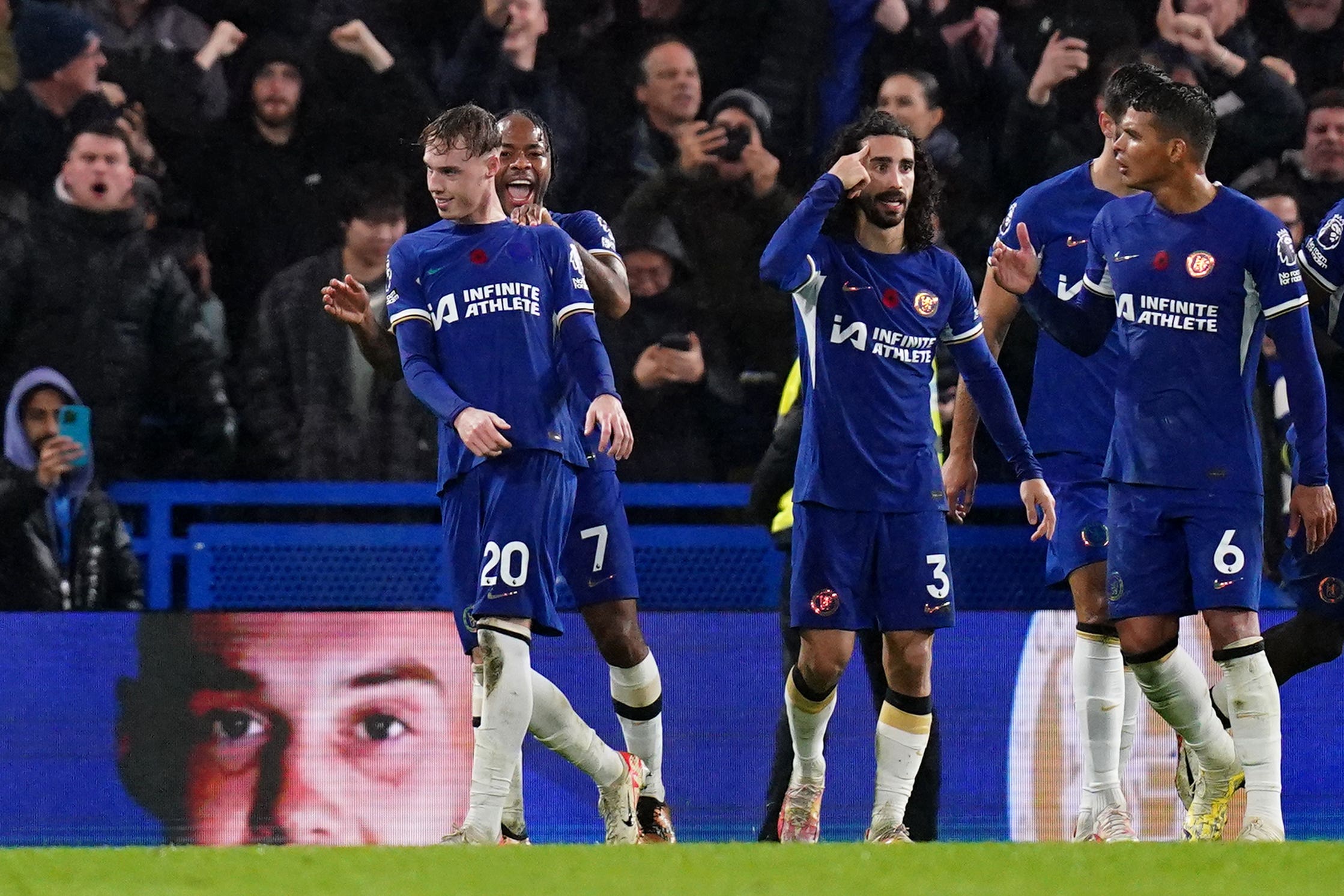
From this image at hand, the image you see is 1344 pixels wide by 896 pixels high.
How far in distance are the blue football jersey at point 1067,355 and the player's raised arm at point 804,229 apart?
0.61m

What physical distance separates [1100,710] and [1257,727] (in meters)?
0.89

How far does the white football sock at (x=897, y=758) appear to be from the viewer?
551cm

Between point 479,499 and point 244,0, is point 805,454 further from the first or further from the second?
point 244,0

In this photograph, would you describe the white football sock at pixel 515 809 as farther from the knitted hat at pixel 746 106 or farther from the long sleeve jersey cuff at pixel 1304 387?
the knitted hat at pixel 746 106

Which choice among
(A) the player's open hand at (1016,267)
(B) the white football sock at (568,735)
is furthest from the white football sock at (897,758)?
(A) the player's open hand at (1016,267)

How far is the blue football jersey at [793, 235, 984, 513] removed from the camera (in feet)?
18.0

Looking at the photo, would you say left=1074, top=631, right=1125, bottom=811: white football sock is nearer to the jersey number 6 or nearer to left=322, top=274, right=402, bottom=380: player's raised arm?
the jersey number 6

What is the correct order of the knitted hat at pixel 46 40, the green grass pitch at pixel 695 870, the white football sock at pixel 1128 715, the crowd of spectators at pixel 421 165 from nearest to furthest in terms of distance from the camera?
the green grass pitch at pixel 695 870, the white football sock at pixel 1128 715, the crowd of spectators at pixel 421 165, the knitted hat at pixel 46 40

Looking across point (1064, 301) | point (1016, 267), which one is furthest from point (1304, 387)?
point (1016, 267)

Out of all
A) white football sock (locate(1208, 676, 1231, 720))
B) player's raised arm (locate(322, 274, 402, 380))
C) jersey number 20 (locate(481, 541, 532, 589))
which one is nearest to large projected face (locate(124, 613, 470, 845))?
player's raised arm (locate(322, 274, 402, 380))

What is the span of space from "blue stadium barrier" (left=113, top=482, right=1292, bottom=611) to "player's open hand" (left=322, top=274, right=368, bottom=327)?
6.91 feet

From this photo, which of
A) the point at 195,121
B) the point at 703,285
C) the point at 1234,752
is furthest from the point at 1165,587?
the point at 195,121

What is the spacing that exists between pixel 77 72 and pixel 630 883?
5447 millimetres

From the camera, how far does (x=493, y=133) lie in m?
5.36
